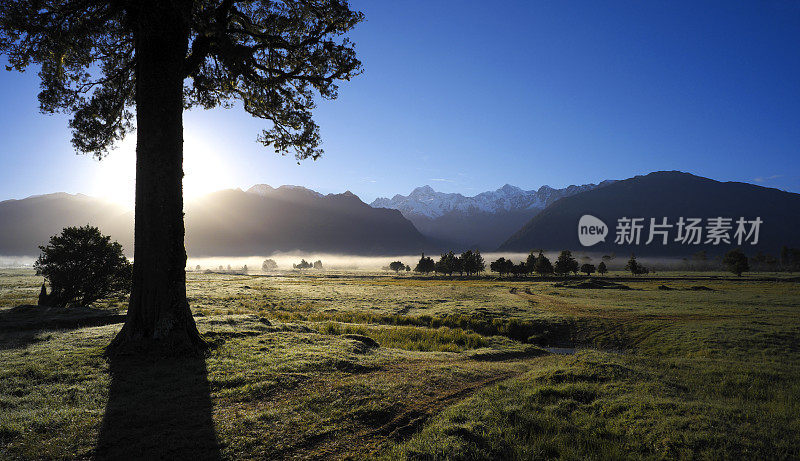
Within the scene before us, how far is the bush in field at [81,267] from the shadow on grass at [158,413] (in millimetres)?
28881

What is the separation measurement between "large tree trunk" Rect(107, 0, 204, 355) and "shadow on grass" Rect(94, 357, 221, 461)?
3.36 feet

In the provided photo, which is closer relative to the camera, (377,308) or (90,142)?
(90,142)

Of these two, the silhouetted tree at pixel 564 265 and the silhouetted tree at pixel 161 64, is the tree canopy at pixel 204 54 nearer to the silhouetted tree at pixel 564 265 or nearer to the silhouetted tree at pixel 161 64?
the silhouetted tree at pixel 161 64

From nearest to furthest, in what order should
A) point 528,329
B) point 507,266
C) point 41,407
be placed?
point 41,407
point 528,329
point 507,266

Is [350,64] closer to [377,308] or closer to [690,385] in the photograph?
[690,385]

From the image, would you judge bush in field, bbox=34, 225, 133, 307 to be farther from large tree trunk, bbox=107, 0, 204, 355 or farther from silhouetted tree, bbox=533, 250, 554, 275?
silhouetted tree, bbox=533, 250, 554, 275

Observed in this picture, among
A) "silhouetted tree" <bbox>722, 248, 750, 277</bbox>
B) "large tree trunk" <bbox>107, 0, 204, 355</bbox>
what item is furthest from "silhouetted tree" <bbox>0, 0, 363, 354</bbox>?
"silhouetted tree" <bbox>722, 248, 750, 277</bbox>

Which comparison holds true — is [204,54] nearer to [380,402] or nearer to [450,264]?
[380,402]

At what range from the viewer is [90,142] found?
632 inches

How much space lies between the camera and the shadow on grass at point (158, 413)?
6.25 metres

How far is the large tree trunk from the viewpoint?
11.4 m

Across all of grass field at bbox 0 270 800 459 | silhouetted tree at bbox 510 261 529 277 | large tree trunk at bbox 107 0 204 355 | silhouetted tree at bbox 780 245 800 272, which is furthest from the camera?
silhouetted tree at bbox 780 245 800 272

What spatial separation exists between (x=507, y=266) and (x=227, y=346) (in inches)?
5218

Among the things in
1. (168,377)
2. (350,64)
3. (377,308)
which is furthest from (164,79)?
(377,308)
